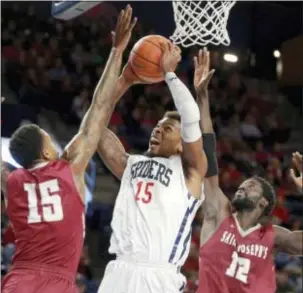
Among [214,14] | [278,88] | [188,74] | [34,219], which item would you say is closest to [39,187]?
[34,219]

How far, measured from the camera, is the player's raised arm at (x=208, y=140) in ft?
14.8

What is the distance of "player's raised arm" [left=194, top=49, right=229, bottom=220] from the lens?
178 inches

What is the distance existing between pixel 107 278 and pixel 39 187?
27.5 inches

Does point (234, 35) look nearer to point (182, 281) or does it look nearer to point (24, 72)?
point (24, 72)

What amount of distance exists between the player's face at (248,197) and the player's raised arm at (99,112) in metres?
1.24

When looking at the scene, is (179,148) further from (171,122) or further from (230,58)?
(230,58)

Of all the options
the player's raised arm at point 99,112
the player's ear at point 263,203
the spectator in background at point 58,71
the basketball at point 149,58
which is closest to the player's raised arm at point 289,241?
the player's ear at point 263,203

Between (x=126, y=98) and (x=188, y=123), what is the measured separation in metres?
7.56

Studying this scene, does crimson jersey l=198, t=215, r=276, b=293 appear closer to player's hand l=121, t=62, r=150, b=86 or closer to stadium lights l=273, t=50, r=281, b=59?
player's hand l=121, t=62, r=150, b=86

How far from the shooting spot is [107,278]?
4.27m

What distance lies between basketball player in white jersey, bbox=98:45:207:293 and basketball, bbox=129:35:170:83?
2.2 inches

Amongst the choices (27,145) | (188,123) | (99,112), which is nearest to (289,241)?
(188,123)

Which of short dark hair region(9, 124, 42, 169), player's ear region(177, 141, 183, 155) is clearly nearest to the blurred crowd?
player's ear region(177, 141, 183, 155)

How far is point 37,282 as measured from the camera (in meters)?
3.83
